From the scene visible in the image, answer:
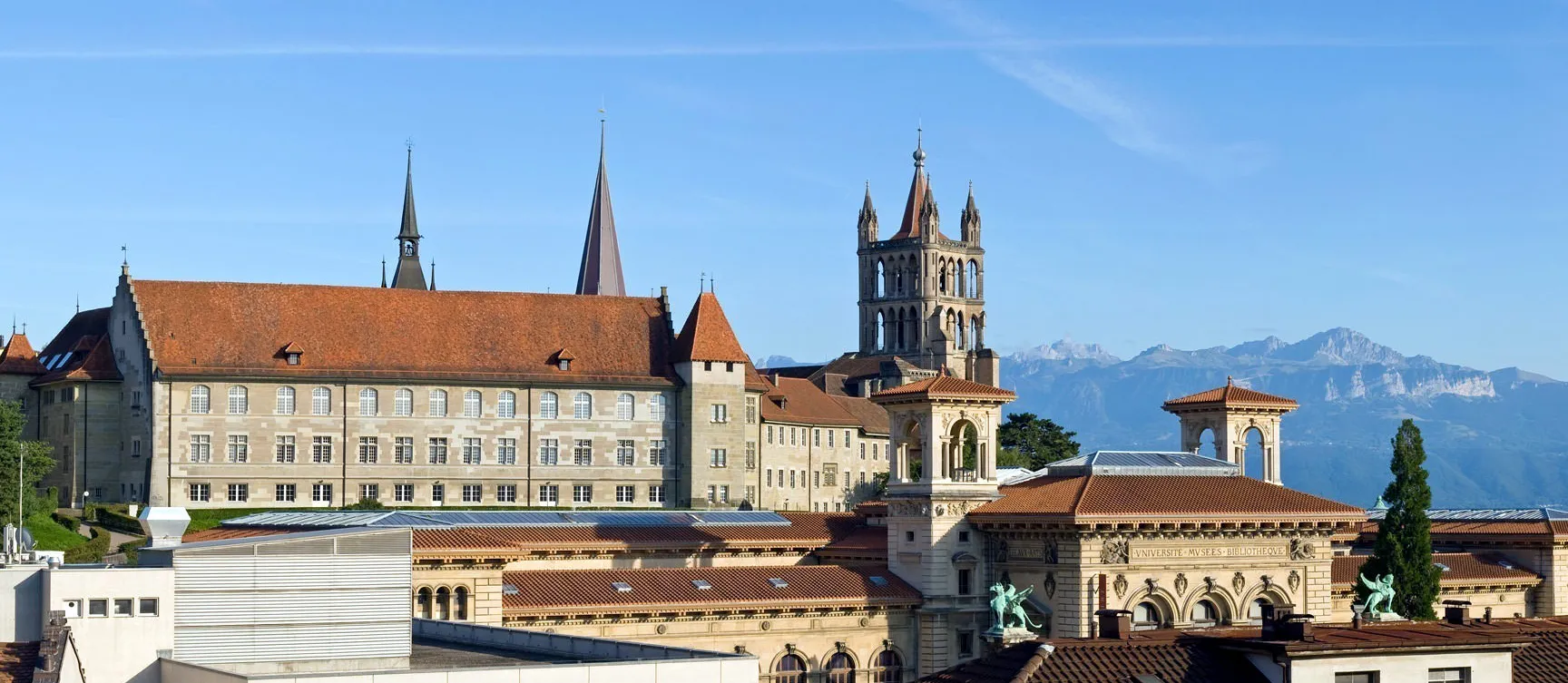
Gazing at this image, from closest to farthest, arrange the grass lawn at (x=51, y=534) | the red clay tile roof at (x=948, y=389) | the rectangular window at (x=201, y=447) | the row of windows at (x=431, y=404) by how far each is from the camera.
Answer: the red clay tile roof at (x=948, y=389) → the grass lawn at (x=51, y=534) → the rectangular window at (x=201, y=447) → the row of windows at (x=431, y=404)

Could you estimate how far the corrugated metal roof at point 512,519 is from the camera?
84.7m

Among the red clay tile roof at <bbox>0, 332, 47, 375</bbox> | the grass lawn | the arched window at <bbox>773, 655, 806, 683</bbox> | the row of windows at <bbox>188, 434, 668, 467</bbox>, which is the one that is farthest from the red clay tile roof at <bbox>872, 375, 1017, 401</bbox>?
the red clay tile roof at <bbox>0, 332, 47, 375</bbox>

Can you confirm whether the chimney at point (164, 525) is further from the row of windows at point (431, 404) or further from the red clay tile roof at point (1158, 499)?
the row of windows at point (431, 404)

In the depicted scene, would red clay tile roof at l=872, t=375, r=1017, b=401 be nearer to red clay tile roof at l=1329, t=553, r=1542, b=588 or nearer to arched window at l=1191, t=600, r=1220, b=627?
arched window at l=1191, t=600, r=1220, b=627

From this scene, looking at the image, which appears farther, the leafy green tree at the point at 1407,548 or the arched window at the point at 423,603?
the leafy green tree at the point at 1407,548

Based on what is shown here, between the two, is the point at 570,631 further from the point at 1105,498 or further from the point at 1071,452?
the point at 1071,452

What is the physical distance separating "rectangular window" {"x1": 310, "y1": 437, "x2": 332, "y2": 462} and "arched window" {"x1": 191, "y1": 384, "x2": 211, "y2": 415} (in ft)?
19.8

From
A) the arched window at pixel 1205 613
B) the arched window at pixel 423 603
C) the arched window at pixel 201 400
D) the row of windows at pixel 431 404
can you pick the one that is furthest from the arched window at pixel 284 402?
the arched window at pixel 1205 613

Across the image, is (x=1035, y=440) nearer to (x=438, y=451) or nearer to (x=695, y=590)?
(x=438, y=451)

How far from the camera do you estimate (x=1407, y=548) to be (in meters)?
86.5

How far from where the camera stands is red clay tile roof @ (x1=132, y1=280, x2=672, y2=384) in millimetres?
125875

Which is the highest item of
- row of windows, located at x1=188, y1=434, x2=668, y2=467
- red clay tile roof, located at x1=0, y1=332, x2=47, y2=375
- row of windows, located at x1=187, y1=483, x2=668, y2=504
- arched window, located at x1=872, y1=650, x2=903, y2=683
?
red clay tile roof, located at x1=0, y1=332, x2=47, y2=375

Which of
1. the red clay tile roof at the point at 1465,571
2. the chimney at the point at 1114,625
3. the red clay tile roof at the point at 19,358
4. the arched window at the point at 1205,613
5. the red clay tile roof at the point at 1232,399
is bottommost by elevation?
the arched window at the point at 1205,613

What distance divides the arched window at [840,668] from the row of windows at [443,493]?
178ft
